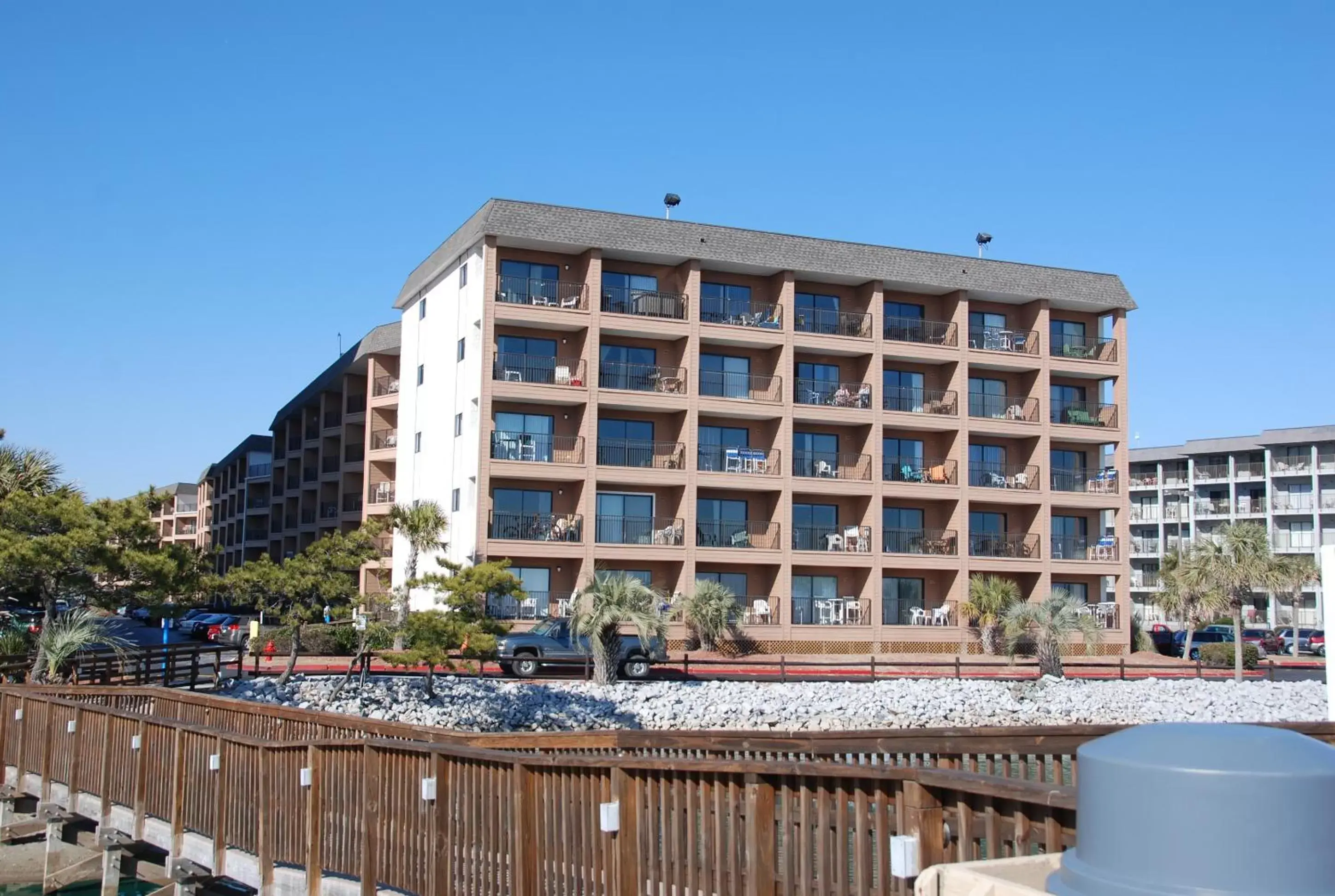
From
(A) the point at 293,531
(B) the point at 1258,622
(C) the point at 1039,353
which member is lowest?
(B) the point at 1258,622

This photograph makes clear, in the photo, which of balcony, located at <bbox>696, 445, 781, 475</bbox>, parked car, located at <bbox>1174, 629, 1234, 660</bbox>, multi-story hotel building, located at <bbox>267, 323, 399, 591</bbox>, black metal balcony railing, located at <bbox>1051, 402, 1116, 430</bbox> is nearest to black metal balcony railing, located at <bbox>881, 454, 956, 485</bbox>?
balcony, located at <bbox>696, 445, 781, 475</bbox>

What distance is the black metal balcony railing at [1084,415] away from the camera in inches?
2073

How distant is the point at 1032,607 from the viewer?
44.8 metres

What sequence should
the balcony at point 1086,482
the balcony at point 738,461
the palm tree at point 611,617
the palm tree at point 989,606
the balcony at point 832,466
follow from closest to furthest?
the palm tree at point 611,617 < the balcony at point 738,461 < the palm tree at point 989,606 < the balcony at point 832,466 < the balcony at point 1086,482

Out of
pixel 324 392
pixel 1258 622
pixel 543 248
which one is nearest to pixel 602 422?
pixel 543 248

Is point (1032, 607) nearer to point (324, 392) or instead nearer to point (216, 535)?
point (324, 392)

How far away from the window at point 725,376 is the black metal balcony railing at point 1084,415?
46.4 ft

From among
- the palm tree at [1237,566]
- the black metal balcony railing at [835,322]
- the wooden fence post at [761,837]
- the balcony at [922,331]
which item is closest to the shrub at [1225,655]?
the palm tree at [1237,566]

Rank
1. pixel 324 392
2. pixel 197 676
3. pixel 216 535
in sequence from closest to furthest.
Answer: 1. pixel 197 676
2. pixel 324 392
3. pixel 216 535

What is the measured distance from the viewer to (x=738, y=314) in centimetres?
4753

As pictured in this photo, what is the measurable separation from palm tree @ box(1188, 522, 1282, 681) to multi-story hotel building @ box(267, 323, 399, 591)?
3388 centimetres

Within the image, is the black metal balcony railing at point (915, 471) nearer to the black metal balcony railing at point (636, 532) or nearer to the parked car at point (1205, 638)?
the black metal balcony railing at point (636, 532)

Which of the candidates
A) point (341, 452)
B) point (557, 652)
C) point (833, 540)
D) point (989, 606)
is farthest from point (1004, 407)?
point (341, 452)

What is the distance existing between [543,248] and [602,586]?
16.0 metres
